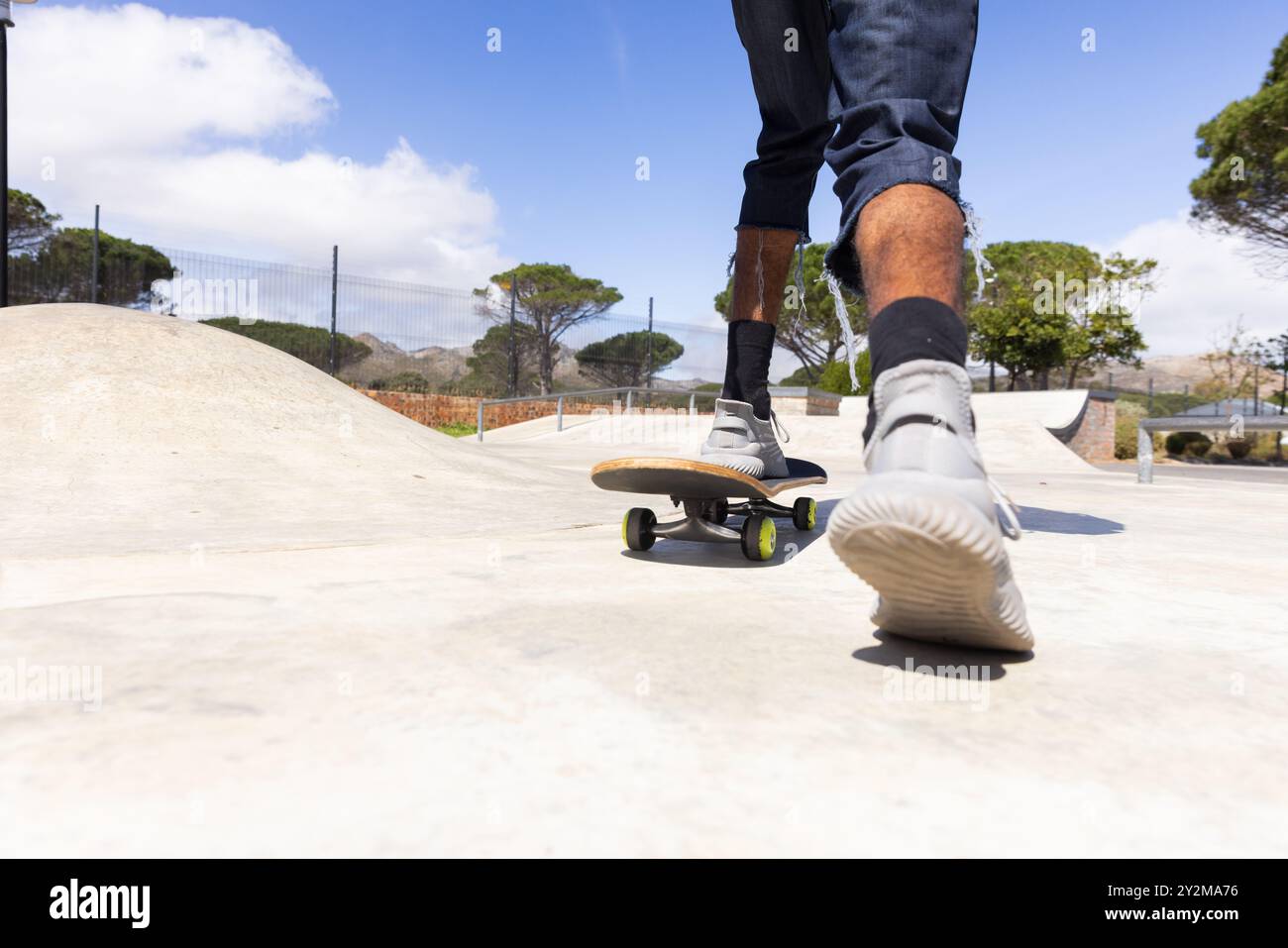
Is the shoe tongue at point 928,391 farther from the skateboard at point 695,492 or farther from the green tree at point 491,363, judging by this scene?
the green tree at point 491,363

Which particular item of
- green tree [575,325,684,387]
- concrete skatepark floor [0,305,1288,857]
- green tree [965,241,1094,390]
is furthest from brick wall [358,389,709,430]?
concrete skatepark floor [0,305,1288,857]

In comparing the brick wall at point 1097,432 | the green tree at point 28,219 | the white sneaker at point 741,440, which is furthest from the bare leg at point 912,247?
the green tree at point 28,219

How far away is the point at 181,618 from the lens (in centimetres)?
117

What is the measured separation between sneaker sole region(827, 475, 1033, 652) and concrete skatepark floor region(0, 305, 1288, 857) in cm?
8

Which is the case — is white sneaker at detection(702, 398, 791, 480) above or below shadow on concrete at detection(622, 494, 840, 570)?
above

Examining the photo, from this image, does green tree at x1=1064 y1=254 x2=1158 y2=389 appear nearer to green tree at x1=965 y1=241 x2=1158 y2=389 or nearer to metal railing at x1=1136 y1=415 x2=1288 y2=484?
green tree at x1=965 y1=241 x2=1158 y2=389

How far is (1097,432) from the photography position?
51.8ft

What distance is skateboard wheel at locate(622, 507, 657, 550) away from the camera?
2.00 metres

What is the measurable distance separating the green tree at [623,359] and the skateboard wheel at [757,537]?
795 inches

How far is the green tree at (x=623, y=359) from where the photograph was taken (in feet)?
72.0

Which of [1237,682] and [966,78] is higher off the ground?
[966,78]

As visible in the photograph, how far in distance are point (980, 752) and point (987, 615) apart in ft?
0.85
